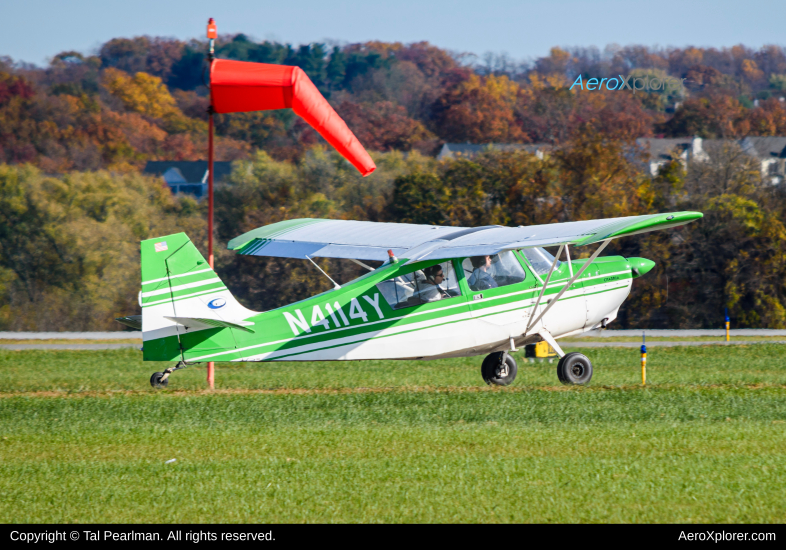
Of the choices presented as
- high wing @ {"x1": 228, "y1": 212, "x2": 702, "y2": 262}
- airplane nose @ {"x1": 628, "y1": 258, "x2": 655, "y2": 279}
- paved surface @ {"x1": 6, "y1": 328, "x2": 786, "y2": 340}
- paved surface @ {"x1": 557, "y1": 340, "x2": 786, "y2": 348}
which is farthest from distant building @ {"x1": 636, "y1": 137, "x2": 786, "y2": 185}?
high wing @ {"x1": 228, "y1": 212, "x2": 702, "y2": 262}

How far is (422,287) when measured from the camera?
1259cm

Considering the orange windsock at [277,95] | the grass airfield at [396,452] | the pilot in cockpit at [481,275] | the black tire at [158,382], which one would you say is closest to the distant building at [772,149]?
the pilot in cockpit at [481,275]

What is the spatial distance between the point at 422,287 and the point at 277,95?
11.3 feet

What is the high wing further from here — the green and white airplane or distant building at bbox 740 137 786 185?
distant building at bbox 740 137 786 185

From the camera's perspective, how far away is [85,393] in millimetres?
12789

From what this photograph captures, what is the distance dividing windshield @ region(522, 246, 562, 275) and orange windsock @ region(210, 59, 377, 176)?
106 inches

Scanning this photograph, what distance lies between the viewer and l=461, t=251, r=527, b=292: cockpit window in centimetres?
1284

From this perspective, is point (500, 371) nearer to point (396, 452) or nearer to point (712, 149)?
point (396, 452)

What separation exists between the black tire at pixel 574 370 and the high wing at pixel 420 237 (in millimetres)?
2058

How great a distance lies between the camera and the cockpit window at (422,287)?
12.4 meters

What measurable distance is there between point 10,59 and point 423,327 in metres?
82.2

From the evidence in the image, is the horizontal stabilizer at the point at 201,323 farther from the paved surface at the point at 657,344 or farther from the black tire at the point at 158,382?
the paved surface at the point at 657,344

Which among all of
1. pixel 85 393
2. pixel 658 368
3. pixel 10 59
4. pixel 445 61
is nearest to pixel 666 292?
pixel 658 368

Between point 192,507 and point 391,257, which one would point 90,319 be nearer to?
point 391,257
